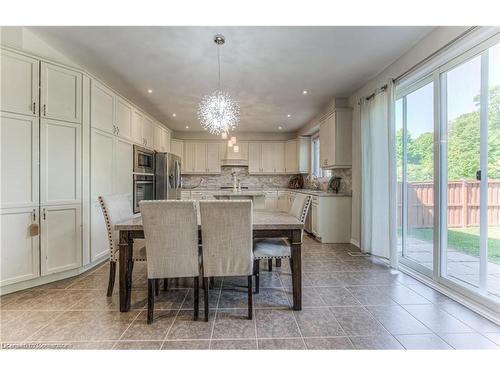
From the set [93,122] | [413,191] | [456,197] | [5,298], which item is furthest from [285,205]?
[5,298]

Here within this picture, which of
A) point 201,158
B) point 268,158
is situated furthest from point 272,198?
point 201,158

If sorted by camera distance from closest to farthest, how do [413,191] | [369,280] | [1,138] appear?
[1,138], [369,280], [413,191]

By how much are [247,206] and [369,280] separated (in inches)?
73.5

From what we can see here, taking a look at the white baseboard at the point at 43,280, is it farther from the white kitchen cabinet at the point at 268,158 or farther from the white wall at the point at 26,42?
the white kitchen cabinet at the point at 268,158

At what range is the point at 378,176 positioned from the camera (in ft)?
11.4

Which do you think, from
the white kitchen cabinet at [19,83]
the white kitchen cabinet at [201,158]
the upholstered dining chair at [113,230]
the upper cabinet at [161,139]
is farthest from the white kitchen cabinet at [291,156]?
the white kitchen cabinet at [19,83]

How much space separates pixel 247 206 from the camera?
6.29 feet

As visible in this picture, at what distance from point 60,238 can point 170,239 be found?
176 cm

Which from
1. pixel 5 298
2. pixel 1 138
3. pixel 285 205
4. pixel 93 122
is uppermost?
pixel 93 122

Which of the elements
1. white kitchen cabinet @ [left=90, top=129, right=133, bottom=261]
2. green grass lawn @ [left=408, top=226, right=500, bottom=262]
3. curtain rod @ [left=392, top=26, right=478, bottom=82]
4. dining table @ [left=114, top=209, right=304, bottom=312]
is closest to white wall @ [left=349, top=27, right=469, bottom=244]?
curtain rod @ [left=392, top=26, right=478, bottom=82]

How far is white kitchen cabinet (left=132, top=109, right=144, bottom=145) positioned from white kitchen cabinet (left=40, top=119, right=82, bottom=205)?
142 centimetres

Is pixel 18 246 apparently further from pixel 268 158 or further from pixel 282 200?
pixel 268 158
